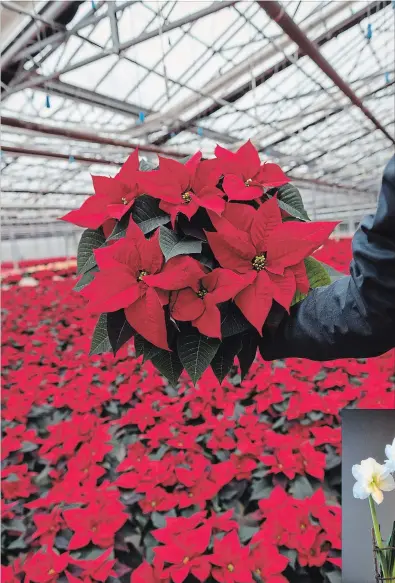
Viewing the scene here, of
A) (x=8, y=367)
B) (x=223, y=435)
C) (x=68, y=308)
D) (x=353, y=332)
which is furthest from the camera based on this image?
(x=68, y=308)

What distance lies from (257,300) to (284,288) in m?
0.03

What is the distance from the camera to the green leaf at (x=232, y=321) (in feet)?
1.28

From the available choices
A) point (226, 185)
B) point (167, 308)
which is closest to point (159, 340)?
point (167, 308)


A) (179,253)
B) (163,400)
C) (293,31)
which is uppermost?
(293,31)

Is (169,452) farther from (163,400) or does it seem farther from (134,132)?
(134,132)

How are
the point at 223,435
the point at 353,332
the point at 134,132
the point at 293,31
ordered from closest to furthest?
1. the point at 353,332
2. the point at 223,435
3. the point at 293,31
4. the point at 134,132

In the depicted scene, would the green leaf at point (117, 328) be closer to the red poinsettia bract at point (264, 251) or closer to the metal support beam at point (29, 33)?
the red poinsettia bract at point (264, 251)

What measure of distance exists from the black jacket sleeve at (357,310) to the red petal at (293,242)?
0.04m

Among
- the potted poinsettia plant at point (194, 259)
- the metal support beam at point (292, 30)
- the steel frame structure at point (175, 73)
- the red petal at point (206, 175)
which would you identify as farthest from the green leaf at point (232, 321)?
the metal support beam at point (292, 30)

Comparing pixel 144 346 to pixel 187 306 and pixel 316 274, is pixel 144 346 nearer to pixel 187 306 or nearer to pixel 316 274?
pixel 187 306

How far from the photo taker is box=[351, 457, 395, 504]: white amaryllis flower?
41 centimetres

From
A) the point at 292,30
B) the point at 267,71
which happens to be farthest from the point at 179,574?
the point at 267,71

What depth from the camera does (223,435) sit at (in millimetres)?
947

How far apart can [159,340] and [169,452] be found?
66cm
